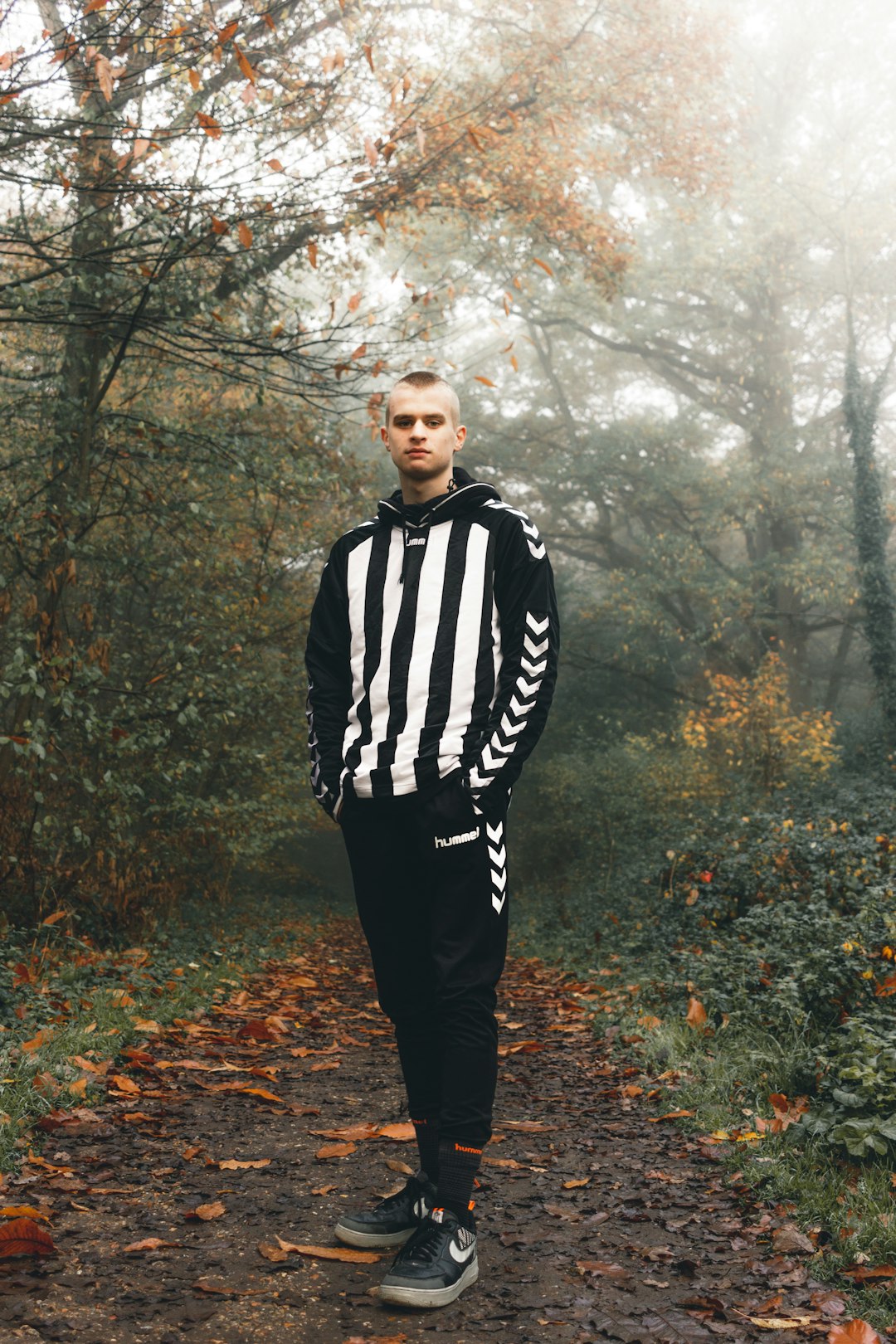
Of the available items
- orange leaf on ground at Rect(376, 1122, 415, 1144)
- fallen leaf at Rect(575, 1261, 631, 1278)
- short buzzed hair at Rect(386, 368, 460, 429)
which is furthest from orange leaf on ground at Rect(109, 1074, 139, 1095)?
short buzzed hair at Rect(386, 368, 460, 429)

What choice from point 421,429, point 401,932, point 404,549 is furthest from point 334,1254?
point 421,429

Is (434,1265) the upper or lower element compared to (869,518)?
lower

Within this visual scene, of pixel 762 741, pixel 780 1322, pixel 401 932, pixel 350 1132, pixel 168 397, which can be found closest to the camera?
pixel 780 1322

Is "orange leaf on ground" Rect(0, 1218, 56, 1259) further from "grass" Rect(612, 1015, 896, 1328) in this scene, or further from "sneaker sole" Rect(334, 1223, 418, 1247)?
"grass" Rect(612, 1015, 896, 1328)

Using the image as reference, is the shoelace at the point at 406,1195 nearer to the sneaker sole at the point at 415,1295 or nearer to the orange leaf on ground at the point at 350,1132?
the sneaker sole at the point at 415,1295

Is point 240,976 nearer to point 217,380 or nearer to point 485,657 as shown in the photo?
point 485,657

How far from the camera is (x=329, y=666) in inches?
125

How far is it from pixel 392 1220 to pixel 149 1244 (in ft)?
2.12

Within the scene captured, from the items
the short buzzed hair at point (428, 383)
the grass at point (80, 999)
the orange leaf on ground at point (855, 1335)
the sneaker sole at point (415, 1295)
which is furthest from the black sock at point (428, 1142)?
the short buzzed hair at point (428, 383)

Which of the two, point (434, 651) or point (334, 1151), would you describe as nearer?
point (434, 651)

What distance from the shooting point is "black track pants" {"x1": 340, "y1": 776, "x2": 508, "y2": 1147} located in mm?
2789

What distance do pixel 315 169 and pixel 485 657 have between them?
5.45 meters

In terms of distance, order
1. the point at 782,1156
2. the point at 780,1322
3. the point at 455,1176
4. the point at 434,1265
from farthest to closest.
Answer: the point at 782,1156
the point at 455,1176
the point at 434,1265
the point at 780,1322

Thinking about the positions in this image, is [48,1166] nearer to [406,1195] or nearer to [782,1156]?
[406,1195]
